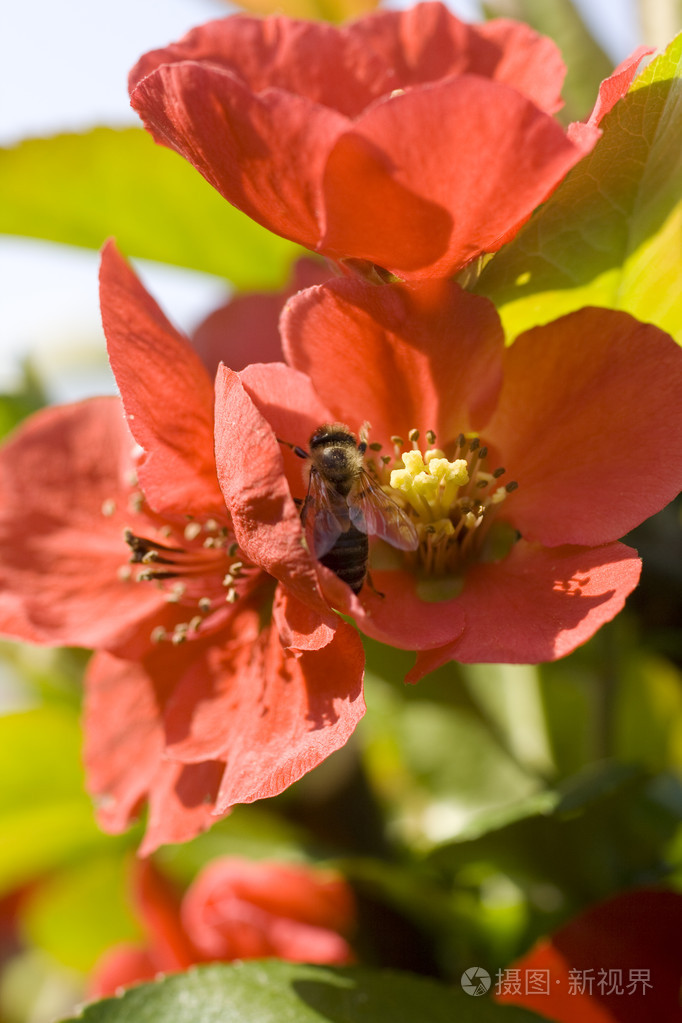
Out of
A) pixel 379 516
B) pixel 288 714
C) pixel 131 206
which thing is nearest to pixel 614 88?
pixel 379 516

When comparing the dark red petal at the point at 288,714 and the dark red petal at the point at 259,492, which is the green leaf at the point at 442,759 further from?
the dark red petal at the point at 259,492

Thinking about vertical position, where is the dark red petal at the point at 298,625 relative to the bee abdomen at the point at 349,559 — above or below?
below

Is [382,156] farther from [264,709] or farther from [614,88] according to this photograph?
[264,709]

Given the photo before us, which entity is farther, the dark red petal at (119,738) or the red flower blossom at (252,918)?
the red flower blossom at (252,918)

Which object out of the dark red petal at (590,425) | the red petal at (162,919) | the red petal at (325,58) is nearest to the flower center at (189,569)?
the dark red petal at (590,425)

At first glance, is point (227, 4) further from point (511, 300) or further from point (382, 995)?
point (382, 995)

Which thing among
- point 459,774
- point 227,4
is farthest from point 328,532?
point 227,4
